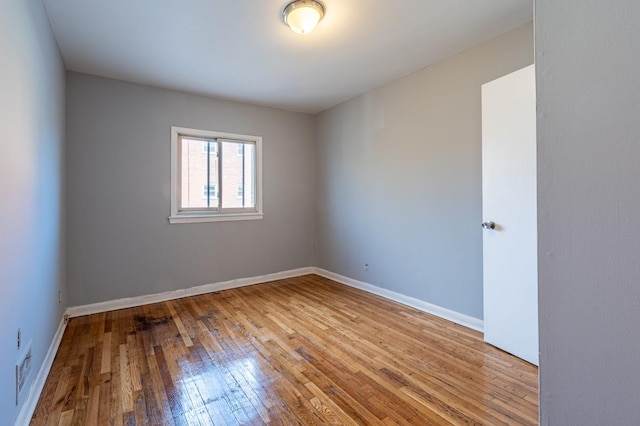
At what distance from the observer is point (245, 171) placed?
13.4 feet

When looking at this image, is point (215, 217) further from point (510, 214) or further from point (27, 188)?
point (510, 214)

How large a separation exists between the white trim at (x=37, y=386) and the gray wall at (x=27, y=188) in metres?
0.06

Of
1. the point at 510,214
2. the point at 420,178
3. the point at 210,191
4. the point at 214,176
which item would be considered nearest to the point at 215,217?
the point at 210,191

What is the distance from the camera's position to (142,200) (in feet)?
10.9

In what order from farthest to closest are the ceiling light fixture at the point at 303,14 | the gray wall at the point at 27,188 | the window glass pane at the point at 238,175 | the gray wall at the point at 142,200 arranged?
the window glass pane at the point at 238,175 → the gray wall at the point at 142,200 → the ceiling light fixture at the point at 303,14 → the gray wall at the point at 27,188

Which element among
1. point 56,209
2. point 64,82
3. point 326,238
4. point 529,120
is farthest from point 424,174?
point 64,82

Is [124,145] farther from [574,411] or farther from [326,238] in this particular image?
[574,411]

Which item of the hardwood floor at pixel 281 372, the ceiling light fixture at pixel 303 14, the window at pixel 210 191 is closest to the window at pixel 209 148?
the window at pixel 210 191

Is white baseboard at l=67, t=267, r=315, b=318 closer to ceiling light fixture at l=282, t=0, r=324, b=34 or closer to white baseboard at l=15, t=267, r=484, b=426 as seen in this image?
white baseboard at l=15, t=267, r=484, b=426

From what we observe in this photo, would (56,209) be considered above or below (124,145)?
below

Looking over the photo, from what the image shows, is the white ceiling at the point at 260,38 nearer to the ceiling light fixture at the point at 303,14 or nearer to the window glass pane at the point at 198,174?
the ceiling light fixture at the point at 303,14

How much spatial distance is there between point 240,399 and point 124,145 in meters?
2.92

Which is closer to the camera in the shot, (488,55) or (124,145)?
(488,55)

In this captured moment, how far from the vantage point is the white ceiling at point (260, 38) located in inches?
80.2
